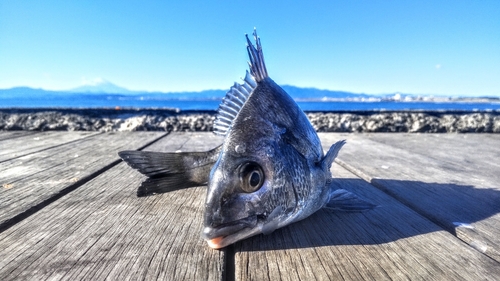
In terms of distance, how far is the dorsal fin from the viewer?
6.39ft

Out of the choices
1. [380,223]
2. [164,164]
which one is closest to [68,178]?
[164,164]

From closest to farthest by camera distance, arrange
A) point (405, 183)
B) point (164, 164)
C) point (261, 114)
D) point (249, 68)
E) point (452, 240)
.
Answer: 1. point (452, 240)
2. point (261, 114)
3. point (249, 68)
4. point (164, 164)
5. point (405, 183)

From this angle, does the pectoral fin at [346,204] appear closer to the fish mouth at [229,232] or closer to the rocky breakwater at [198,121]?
the fish mouth at [229,232]

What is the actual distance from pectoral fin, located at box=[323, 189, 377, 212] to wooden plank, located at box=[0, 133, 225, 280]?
74cm

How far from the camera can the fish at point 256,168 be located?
1394 mm

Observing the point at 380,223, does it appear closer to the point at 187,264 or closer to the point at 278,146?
the point at 278,146

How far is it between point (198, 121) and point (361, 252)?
5303 millimetres

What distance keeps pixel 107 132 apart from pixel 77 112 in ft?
3.38

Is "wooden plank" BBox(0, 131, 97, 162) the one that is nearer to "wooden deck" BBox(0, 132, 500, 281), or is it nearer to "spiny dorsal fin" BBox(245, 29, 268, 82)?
"wooden deck" BBox(0, 132, 500, 281)

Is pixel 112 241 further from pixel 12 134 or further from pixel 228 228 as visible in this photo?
pixel 12 134

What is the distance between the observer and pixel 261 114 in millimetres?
1668

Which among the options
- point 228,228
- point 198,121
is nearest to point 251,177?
point 228,228

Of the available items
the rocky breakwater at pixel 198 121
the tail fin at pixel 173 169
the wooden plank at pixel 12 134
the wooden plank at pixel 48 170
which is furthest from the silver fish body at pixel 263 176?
the wooden plank at pixel 12 134

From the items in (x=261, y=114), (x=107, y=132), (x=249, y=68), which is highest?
(x=249, y=68)
